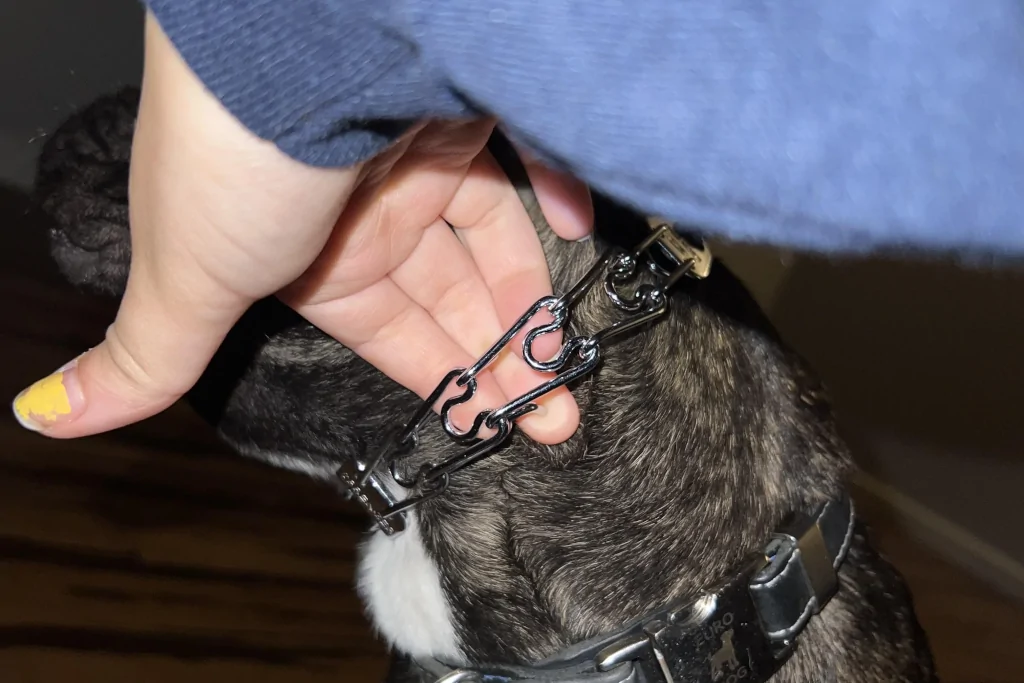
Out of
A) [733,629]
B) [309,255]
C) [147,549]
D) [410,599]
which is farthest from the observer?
[147,549]

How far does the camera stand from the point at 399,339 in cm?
110

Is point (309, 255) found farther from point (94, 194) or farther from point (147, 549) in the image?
point (147, 549)

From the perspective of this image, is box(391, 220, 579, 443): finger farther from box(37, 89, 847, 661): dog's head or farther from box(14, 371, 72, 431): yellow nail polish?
box(14, 371, 72, 431): yellow nail polish

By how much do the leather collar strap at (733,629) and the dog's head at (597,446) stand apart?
0.28ft

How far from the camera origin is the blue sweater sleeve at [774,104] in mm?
438

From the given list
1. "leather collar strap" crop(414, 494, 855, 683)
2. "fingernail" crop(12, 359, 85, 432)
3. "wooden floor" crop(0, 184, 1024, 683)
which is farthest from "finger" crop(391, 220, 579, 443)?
"wooden floor" crop(0, 184, 1024, 683)

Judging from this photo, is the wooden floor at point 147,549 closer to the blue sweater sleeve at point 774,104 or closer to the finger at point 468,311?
the finger at point 468,311

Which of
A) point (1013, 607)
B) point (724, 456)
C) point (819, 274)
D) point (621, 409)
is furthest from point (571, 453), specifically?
point (1013, 607)

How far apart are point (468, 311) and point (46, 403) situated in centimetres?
51

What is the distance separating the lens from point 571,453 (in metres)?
1.17

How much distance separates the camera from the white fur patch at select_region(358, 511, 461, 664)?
1.38 meters

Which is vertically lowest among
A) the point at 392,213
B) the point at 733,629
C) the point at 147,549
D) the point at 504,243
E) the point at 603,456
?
the point at 147,549

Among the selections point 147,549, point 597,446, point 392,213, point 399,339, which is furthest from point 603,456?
point 147,549


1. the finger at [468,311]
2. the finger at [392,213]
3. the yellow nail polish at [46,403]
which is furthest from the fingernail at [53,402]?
the finger at [468,311]
